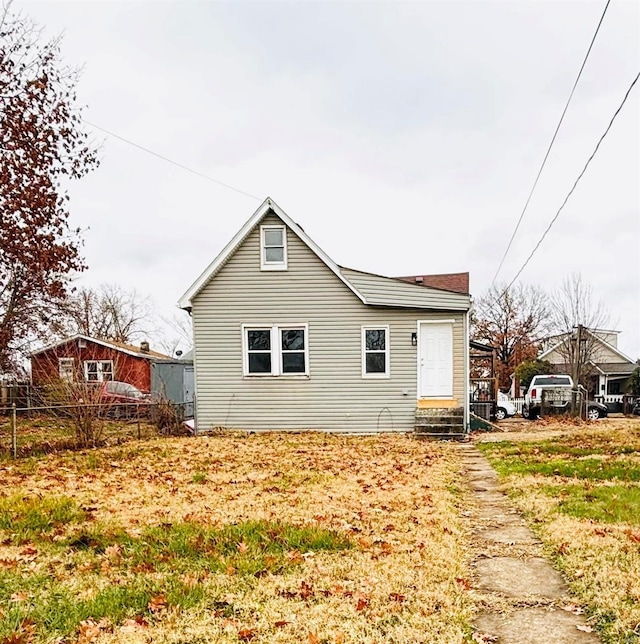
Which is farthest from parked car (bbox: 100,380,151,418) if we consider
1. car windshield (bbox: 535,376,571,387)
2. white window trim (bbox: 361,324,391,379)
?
car windshield (bbox: 535,376,571,387)

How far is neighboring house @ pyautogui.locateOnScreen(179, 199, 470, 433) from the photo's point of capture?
15.5 m

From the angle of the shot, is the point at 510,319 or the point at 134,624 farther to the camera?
the point at 510,319

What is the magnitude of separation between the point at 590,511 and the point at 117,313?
4738cm

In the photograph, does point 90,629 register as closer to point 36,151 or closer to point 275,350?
point 275,350

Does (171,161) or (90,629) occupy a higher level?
(171,161)

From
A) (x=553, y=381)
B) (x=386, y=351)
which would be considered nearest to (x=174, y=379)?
(x=386, y=351)

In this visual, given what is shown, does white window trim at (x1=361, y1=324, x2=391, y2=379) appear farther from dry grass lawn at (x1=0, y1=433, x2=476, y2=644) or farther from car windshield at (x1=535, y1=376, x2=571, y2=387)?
car windshield at (x1=535, y1=376, x2=571, y2=387)

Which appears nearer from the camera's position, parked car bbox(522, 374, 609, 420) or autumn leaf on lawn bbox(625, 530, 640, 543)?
autumn leaf on lawn bbox(625, 530, 640, 543)

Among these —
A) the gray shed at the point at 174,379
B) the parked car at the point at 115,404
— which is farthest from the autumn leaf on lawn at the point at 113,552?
the gray shed at the point at 174,379

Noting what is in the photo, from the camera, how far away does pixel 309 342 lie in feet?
51.3

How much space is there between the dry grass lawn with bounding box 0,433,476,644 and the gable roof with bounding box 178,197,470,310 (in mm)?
7094

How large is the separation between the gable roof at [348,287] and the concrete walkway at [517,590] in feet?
30.9

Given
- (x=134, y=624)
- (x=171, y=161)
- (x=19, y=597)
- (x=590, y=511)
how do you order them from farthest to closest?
(x=171, y=161) → (x=590, y=511) → (x=19, y=597) → (x=134, y=624)

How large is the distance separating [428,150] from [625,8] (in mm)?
9423
